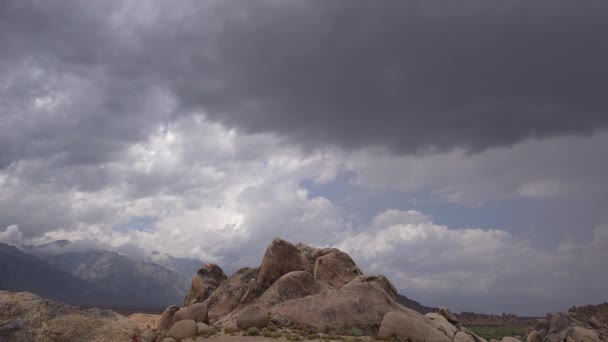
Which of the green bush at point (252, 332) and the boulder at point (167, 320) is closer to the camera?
the green bush at point (252, 332)

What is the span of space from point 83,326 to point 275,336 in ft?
53.4

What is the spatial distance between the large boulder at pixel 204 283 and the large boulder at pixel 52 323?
4002cm

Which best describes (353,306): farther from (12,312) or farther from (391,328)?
(12,312)

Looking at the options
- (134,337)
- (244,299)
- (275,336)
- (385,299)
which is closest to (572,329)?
(385,299)

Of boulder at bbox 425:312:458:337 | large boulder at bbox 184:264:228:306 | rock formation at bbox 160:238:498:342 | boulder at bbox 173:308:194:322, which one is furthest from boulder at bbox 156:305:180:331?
boulder at bbox 425:312:458:337

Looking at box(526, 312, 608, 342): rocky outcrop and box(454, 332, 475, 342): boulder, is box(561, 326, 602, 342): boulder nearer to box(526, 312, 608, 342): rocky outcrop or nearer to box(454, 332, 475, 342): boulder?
box(526, 312, 608, 342): rocky outcrop

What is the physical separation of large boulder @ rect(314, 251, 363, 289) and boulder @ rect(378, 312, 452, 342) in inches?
701

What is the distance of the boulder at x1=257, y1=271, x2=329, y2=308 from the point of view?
158 ft

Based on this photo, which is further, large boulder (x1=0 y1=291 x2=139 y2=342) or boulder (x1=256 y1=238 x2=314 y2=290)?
boulder (x1=256 y1=238 x2=314 y2=290)

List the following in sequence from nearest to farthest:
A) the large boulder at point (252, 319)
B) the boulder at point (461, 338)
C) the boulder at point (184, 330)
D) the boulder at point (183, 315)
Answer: the boulder at point (184, 330), the large boulder at point (252, 319), the boulder at point (183, 315), the boulder at point (461, 338)

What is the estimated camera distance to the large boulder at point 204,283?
209 feet

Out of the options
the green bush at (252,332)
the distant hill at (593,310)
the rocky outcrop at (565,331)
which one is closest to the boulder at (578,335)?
the rocky outcrop at (565,331)

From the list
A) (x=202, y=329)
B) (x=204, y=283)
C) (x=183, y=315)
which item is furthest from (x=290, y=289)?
(x=204, y=283)

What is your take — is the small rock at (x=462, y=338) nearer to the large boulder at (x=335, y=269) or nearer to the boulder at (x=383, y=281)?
the boulder at (x=383, y=281)
